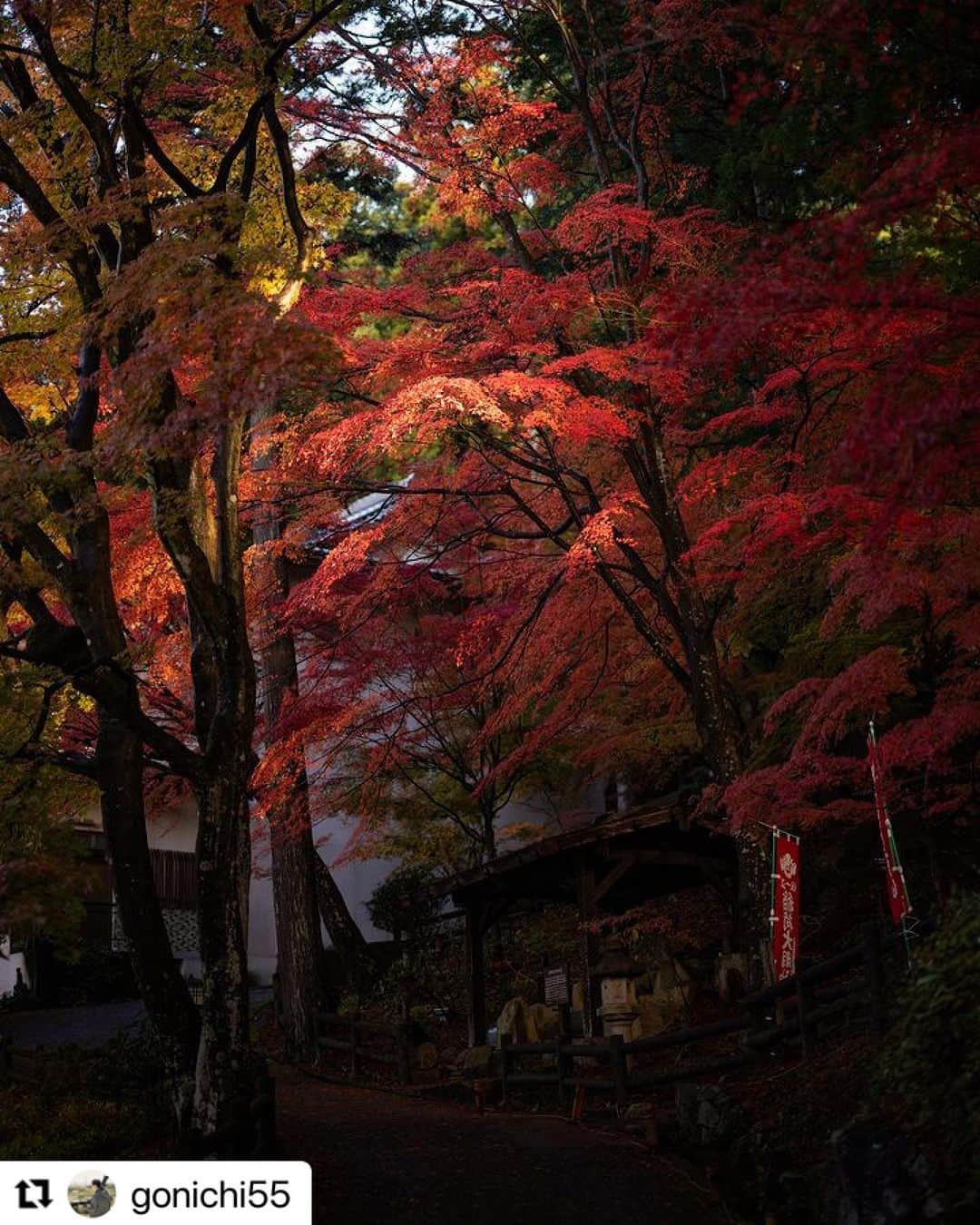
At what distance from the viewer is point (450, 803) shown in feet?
69.5

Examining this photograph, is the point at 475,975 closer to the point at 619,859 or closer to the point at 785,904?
the point at 619,859

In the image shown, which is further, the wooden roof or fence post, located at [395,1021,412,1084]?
fence post, located at [395,1021,412,1084]

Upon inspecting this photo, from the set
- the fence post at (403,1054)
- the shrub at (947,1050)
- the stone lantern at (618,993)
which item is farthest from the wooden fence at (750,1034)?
the fence post at (403,1054)

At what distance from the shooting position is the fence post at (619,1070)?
43.0 ft

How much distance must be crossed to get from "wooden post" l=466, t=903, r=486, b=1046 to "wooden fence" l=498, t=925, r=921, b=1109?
5.96 feet

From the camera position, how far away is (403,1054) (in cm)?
1714

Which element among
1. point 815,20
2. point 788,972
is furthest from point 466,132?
point 788,972

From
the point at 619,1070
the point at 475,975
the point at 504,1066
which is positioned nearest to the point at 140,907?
the point at 619,1070

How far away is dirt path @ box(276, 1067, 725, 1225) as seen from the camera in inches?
370

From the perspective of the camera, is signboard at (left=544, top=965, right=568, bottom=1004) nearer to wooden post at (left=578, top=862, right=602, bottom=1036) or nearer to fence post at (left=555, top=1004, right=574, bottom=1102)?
wooden post at (left=578, top=862, right=602, bottom=1036)

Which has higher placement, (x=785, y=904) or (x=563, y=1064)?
(x=785, y=904)

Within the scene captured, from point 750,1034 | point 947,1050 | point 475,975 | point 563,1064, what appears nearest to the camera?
point 947,1050

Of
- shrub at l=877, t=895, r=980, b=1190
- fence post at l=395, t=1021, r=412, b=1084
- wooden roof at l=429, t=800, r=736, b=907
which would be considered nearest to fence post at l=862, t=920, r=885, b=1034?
shrub at l=877, t=895, r=980, b=1190

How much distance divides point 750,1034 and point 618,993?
361cm
